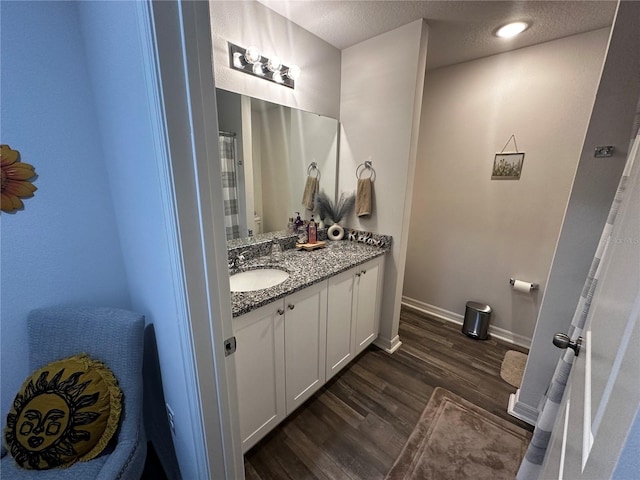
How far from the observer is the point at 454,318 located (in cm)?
268

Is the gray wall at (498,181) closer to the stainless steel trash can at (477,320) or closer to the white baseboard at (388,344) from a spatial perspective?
the stainless steel trash can at (477,320)

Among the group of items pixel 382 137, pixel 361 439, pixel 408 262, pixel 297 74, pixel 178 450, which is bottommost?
pixel 361 439

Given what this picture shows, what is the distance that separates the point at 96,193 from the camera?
3.84ft

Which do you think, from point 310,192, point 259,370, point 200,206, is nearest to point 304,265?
point 259,370

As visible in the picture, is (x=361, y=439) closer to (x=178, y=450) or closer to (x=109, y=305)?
(x=178, y=450)

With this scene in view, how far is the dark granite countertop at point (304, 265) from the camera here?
3.95 ft

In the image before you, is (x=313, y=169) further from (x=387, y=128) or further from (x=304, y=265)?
Answer: (x=304, y=265)

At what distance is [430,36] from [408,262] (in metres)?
2.03

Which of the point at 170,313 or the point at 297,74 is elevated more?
the point at 297,74

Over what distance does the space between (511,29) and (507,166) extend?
957mm

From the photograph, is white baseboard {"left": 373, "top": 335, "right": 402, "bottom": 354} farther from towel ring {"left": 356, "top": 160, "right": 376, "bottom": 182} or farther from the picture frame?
the picture frame

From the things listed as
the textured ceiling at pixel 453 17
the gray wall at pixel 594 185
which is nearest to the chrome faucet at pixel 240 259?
the textured ceiling at pixel 453 17

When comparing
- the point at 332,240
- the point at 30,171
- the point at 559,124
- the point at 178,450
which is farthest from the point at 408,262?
the point at 30,171

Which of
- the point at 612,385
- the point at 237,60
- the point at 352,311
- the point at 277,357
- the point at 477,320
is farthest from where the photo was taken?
the point at 477,320
